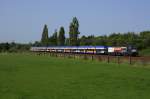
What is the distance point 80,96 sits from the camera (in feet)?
44.1

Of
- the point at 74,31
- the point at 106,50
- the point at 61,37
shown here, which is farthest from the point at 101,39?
the point at 106,50

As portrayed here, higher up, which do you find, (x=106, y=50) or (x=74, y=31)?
(x=74, y=31)

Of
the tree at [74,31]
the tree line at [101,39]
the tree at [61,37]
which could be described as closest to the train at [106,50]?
the tree line at [101,39]

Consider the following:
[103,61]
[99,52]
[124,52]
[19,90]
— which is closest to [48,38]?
[99,52]

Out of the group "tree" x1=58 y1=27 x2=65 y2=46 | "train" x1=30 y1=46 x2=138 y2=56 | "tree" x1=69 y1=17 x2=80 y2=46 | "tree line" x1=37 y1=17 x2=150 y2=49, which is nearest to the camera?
"train" x1=30 y1=46 x2=138 y2=56

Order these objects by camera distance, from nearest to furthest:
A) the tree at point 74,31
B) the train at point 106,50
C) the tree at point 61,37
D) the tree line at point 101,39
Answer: the train at point 106,50 < the tree line at point 101,39 < the tree at point 74,31 < the tree at point 61,37

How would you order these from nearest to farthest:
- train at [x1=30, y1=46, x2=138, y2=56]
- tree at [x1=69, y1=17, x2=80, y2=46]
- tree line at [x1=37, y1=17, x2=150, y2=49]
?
train at [x1=30, y1=46, x2=138, y2=56]
tree line at [x1=37, y1=17, x2=150, y2=49]
tree at [x1=69, y1=17, x2=80, y2=46]

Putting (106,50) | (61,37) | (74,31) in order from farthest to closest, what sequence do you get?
(61,37), (74,31), (106,50)

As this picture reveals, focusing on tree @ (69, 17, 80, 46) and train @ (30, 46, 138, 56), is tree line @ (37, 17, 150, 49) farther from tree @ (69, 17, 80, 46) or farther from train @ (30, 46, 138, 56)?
train @ (30, 46, 138, 56)

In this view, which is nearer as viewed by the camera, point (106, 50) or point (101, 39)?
point (106, 50)

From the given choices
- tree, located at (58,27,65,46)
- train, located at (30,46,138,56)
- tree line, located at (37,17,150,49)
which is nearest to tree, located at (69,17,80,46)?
tree line, located at (37,17,150,49)

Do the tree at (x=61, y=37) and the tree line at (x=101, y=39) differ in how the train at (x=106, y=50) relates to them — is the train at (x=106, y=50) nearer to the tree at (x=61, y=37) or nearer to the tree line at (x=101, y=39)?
the tree line at (x=101, y=39)

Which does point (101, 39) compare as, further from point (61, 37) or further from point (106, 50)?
point (106, 50)

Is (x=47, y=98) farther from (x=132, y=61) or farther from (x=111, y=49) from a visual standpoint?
(x=111, y=49)
